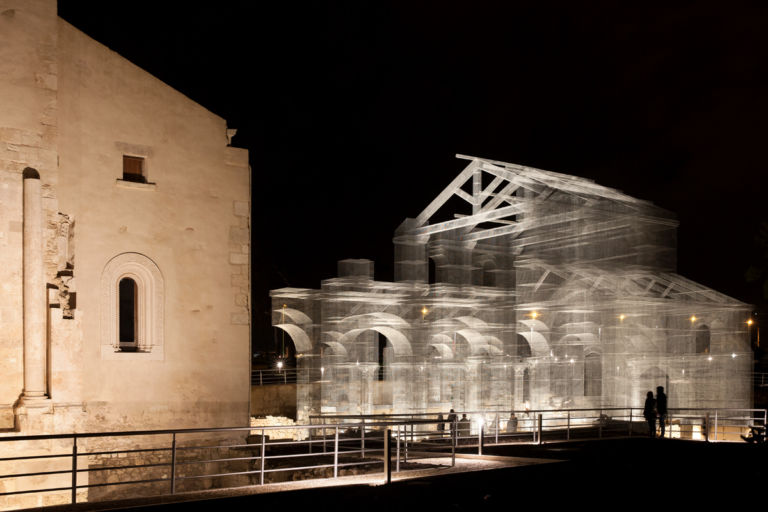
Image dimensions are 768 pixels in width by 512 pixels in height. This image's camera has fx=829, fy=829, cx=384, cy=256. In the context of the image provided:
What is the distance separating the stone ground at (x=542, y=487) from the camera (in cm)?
917

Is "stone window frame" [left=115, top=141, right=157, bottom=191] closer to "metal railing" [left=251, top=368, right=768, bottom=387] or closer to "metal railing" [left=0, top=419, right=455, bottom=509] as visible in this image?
"metal railing" [left=0, top=419, right=455, bottom=509]

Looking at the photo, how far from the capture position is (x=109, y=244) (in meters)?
15.5

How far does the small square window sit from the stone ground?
788 centimetres

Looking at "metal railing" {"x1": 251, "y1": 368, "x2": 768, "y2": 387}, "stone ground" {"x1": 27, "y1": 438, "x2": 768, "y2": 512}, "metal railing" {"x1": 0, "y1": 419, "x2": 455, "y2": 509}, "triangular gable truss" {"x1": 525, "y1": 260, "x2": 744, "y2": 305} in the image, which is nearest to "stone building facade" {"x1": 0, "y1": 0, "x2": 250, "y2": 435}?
"metal railing" {"x1": 0, "y1": 419, "x2": 455, "y2": 509}

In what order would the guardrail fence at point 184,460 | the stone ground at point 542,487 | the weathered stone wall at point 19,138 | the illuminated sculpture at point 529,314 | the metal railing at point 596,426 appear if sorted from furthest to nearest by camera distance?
the illuminated sculpture at point 529,314, the metal railing at point 596,426, the weathered stone wall at point 19,138, the guardrail fence at point 184,460, the stone ground at point 542,487

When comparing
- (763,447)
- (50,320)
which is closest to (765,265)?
(763,447)

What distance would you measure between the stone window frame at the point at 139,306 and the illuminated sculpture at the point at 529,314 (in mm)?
12920

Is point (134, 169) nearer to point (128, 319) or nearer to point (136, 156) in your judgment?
point (136, 156)

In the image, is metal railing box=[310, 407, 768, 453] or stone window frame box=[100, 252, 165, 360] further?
metal railing box=[310, 407, 768, 453]

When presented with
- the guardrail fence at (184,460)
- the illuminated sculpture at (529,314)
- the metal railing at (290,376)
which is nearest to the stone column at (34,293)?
the guardrail fence at (184,460)

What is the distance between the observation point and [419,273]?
3334 centimetres

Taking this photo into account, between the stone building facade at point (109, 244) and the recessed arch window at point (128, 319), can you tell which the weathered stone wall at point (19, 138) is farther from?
the recessed arch window at point (128, 319)

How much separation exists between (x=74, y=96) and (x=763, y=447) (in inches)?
528

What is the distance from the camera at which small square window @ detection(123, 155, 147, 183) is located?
52.9 feet
